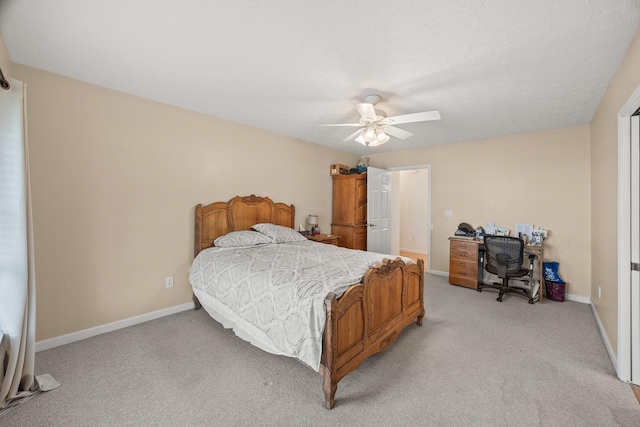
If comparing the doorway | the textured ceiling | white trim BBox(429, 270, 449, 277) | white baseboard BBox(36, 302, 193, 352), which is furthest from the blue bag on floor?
white baseboard BBox(36, 302, 193, 352)

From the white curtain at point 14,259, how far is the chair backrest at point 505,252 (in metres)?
4.92

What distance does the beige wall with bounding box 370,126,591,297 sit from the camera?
3748mm

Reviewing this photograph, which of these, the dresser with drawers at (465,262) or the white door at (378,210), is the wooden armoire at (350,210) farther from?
the dresser with drawers at (465,262)

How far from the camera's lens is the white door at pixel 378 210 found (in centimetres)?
509

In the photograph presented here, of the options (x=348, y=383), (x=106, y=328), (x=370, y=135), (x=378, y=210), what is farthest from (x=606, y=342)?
(x=106, y=328)

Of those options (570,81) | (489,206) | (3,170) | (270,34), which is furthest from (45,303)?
(489,206)

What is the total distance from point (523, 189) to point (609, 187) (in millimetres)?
1768

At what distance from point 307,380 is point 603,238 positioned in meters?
3.28

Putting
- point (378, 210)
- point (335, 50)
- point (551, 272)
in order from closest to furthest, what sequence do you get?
point (335, 50) < point (551, 272) < point (378, 210)

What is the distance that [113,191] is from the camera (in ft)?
9.07

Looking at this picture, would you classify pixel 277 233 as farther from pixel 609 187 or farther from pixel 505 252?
Result: pixel 609 187

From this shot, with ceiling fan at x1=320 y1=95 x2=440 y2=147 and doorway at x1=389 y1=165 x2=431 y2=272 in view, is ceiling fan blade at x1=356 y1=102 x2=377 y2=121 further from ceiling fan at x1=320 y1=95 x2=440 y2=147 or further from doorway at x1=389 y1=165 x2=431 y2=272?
doorway at x1=389 y1=165 x2=431 y2=272

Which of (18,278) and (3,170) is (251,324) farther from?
(3,170)

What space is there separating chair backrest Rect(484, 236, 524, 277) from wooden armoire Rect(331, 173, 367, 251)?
6.86 ft
